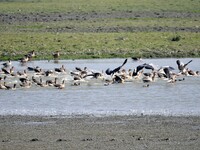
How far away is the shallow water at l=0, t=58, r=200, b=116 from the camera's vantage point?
17094mm

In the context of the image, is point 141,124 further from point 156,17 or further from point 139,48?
point 156,17

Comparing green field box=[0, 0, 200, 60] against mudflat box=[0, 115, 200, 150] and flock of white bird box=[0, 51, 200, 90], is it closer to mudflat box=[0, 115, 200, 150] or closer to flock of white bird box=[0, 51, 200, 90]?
flock of white bird box=[0, 51, 200, 90]

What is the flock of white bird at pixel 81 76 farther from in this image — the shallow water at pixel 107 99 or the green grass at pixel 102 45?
the green grass at pixel 102 45

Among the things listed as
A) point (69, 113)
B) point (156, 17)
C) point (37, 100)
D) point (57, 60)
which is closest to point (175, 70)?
point (57, 60)

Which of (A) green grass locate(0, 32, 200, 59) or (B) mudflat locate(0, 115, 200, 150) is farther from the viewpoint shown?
(A) green grass locate(0, 32, 200, 59)

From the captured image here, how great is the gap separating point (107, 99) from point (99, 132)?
4872 mm

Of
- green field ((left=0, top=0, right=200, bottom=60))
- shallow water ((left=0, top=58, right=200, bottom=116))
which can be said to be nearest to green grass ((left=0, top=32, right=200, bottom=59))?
green field ((left=0, top=0, right=200, bottom=60))

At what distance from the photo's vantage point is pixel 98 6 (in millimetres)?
54031

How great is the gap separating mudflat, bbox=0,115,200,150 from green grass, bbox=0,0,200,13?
3581 cm

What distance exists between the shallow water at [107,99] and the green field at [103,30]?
8.18 meters

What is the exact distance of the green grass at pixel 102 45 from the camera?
30391 millimetres

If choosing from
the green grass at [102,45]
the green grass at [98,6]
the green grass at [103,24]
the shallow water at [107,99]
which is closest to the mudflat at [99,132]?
the shallow water at [107,99]

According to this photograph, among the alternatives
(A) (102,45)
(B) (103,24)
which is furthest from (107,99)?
(B) (103,24)

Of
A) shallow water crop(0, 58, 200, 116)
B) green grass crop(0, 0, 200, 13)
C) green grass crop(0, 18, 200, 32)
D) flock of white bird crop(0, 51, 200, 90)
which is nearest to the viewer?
shallow water crop(0, 58, 200, 116)
